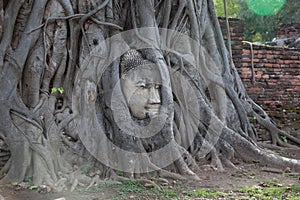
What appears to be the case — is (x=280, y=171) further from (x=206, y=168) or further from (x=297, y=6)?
(x=297, y=6)

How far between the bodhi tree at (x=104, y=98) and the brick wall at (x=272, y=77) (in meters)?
1.73

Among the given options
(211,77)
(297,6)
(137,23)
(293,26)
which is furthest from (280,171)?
(297,6)

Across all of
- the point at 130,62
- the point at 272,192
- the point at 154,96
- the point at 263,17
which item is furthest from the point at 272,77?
the point at 263,17

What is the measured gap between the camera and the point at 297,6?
1374 cm

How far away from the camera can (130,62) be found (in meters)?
4.33

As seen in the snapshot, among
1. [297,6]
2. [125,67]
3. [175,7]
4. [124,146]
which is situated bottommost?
[124,146]

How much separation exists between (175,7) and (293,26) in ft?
17.5

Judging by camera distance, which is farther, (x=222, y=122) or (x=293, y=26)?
(x=293, y=26)

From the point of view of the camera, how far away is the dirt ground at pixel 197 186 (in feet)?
10.6

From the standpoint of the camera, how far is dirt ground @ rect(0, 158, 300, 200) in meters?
3.22

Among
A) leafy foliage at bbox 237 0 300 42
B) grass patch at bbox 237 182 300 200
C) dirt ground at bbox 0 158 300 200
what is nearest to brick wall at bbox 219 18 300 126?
dirt ground at bbox 0 158 300 200

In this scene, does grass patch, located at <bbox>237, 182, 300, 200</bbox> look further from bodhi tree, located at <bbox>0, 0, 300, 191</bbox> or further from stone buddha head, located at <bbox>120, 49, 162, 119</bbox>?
stone buddha head, located at <bbox>120, 49, 162, 119</bbox>

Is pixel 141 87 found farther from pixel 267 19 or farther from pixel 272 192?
pixel 267 19

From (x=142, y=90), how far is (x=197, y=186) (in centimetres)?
118
